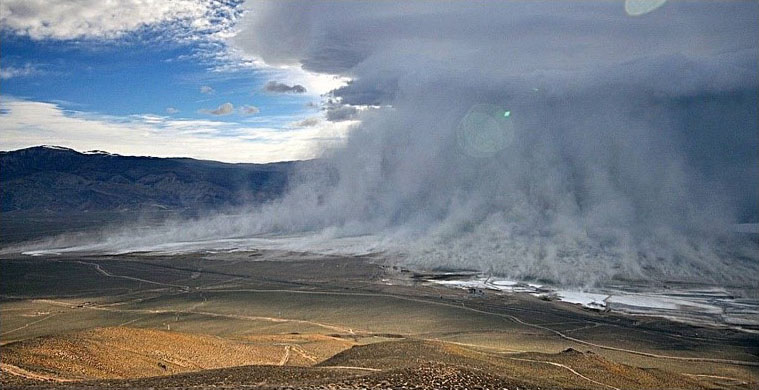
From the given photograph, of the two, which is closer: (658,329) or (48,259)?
(658,329)

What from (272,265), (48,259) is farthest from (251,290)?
(48,259)

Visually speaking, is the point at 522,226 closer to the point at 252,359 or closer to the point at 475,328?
the point at 475,328

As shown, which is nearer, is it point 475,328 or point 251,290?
point 475,328

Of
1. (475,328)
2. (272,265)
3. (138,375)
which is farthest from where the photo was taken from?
(272,265)

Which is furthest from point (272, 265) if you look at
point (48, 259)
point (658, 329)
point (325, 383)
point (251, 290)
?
point (325, 383)

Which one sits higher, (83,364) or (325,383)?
(325,383)

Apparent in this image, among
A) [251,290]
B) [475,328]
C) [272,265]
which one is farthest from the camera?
[272,265]

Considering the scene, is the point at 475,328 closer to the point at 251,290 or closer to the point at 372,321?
the point at 372,321

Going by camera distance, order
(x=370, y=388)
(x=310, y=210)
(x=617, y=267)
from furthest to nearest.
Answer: (x=310, y=210) < (x=617, y=267) < (x=370, y=388)

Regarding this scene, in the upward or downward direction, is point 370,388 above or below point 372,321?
above
